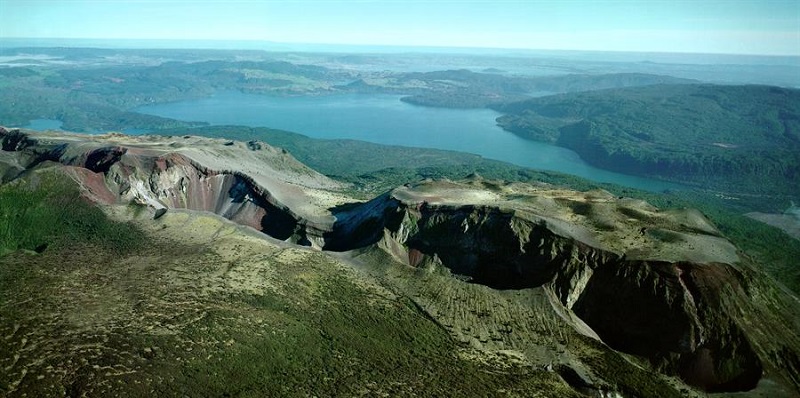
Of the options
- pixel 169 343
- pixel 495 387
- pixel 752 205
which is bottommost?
pixel 752 205

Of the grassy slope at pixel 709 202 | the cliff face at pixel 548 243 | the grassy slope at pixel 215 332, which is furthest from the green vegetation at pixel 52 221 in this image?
the grassy slope at pixel 709 202

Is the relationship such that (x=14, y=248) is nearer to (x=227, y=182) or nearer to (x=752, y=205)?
(x=227, y=182)

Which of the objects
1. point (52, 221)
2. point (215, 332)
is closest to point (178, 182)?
point (52, 221)

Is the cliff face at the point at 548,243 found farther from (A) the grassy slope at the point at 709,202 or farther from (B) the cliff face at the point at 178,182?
(A) the grassy slope at the point at 709,202

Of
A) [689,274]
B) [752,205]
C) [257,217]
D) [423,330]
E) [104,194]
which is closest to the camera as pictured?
[423,330]

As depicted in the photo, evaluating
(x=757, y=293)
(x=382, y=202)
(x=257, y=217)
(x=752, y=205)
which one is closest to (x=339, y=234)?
(x=382, y=202)

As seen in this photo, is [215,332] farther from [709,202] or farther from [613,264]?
[709,202]

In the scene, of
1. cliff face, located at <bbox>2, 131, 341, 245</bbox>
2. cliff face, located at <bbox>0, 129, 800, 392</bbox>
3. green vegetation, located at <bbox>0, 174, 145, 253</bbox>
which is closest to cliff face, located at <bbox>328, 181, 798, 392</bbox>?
cliff face, located at <bbox>0, 129, 800, 392</bbox>

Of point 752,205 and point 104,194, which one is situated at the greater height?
point 104,194
